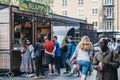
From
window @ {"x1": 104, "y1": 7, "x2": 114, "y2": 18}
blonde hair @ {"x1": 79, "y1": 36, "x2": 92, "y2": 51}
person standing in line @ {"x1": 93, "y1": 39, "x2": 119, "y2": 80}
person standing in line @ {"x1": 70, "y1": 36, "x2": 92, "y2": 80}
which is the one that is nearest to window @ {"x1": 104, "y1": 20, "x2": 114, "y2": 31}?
window @ {"x1": 104, "y1": 7, "x2": 114, "y2": 18}

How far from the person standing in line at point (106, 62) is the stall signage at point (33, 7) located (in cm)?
1138

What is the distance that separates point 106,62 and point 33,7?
12765mm

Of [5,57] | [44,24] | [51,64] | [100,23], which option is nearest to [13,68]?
[5,57]

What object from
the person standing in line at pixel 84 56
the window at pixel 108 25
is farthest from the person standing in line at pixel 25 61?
the window at pixel 108 25

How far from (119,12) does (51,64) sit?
7257 cm

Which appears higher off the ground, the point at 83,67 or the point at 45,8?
the point at 45,8

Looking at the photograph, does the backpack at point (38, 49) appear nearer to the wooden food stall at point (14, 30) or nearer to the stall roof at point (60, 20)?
the wooden food stall at point (14, 30)

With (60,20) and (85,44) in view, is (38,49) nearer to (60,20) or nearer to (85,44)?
(85,44)

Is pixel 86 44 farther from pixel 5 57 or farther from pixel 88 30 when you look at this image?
pixel 88 30

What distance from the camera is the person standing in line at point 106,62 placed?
792cm

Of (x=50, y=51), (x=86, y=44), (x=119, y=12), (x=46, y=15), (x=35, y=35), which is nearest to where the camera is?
(x=86, y=44)

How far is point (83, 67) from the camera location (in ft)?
40.7

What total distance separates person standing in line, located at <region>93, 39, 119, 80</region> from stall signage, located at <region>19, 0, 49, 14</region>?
11.4 metres

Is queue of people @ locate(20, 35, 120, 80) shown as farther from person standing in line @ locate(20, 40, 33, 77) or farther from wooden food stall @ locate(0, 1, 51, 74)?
wooden food stall @ locate(0, 1, 51, 74)
